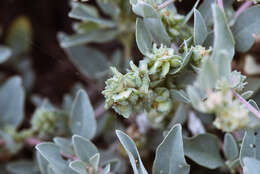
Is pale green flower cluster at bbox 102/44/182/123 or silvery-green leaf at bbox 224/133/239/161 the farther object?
silvery-green leaf at bbox 224/133/239/161

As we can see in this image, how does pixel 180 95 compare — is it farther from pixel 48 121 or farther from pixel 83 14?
pixel 48 121

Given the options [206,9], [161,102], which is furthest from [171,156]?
[206,9]

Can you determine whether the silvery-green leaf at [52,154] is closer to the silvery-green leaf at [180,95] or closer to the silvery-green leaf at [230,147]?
the silvery-green leaf at [180,95]

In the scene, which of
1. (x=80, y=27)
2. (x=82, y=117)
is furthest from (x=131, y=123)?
(x=80, y=27)

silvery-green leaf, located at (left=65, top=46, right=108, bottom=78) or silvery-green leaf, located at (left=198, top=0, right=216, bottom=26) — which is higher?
silvery-green leaf, located at (left=198, top=0, right=216, bottom=26)

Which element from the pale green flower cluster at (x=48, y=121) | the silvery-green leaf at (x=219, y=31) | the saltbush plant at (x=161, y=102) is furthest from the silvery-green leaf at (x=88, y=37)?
the silvery-green leaf at (x=219, y=31)

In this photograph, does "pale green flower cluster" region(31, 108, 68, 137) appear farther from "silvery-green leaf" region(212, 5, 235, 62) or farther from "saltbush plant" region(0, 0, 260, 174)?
"silvery-green leaf" region(212, 5, 235, 62)

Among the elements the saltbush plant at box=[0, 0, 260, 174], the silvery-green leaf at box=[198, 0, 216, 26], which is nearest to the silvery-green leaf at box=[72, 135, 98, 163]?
the saltbush plant at box=[0, 0, 260, 174]
